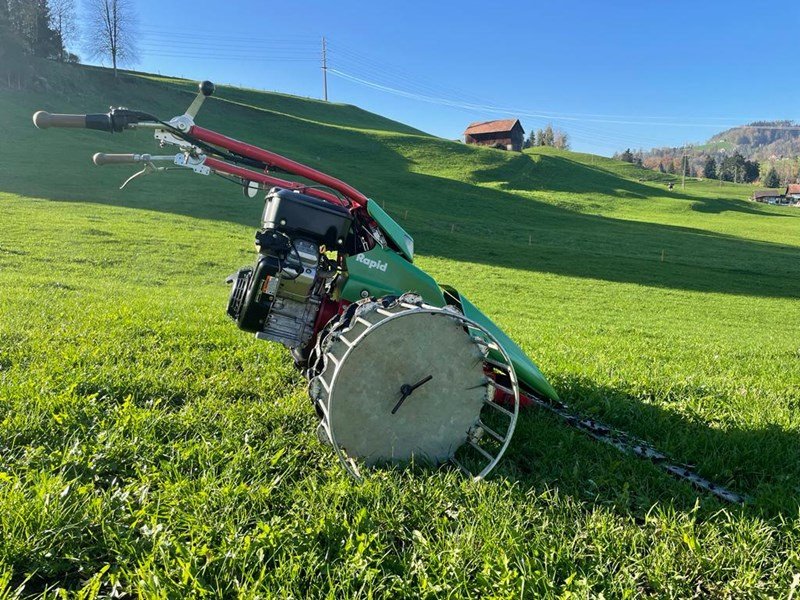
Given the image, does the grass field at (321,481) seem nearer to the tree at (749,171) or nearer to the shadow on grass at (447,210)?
the shadow on grass at (447,210)

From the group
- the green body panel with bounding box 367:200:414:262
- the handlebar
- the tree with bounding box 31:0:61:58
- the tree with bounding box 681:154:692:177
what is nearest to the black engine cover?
the green body panel with bounding box 367:200:414:262

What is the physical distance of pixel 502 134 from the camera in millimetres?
110312

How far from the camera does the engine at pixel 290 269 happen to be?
140 inches

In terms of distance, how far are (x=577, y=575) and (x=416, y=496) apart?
0.93 metres

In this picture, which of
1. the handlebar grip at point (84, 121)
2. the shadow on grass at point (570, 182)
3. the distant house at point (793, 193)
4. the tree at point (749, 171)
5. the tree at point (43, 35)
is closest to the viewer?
the handlebar grip at point (84, 121)

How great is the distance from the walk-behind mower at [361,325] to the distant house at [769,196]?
133m

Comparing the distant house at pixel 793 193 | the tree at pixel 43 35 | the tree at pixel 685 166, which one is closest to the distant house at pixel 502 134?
the tree at pixel 685 166

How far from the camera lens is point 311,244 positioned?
12.1 feet

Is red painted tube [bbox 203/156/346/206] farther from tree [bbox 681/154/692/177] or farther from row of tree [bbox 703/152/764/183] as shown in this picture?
row of tree [bbox 703/152/764/183]

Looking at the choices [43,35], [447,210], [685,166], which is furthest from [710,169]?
[43,35]

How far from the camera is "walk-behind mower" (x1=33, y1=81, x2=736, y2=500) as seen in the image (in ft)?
10.4

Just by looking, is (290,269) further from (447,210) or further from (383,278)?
(447,210)

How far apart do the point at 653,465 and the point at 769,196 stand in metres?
141

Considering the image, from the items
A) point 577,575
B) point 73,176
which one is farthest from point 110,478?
point 73,176
